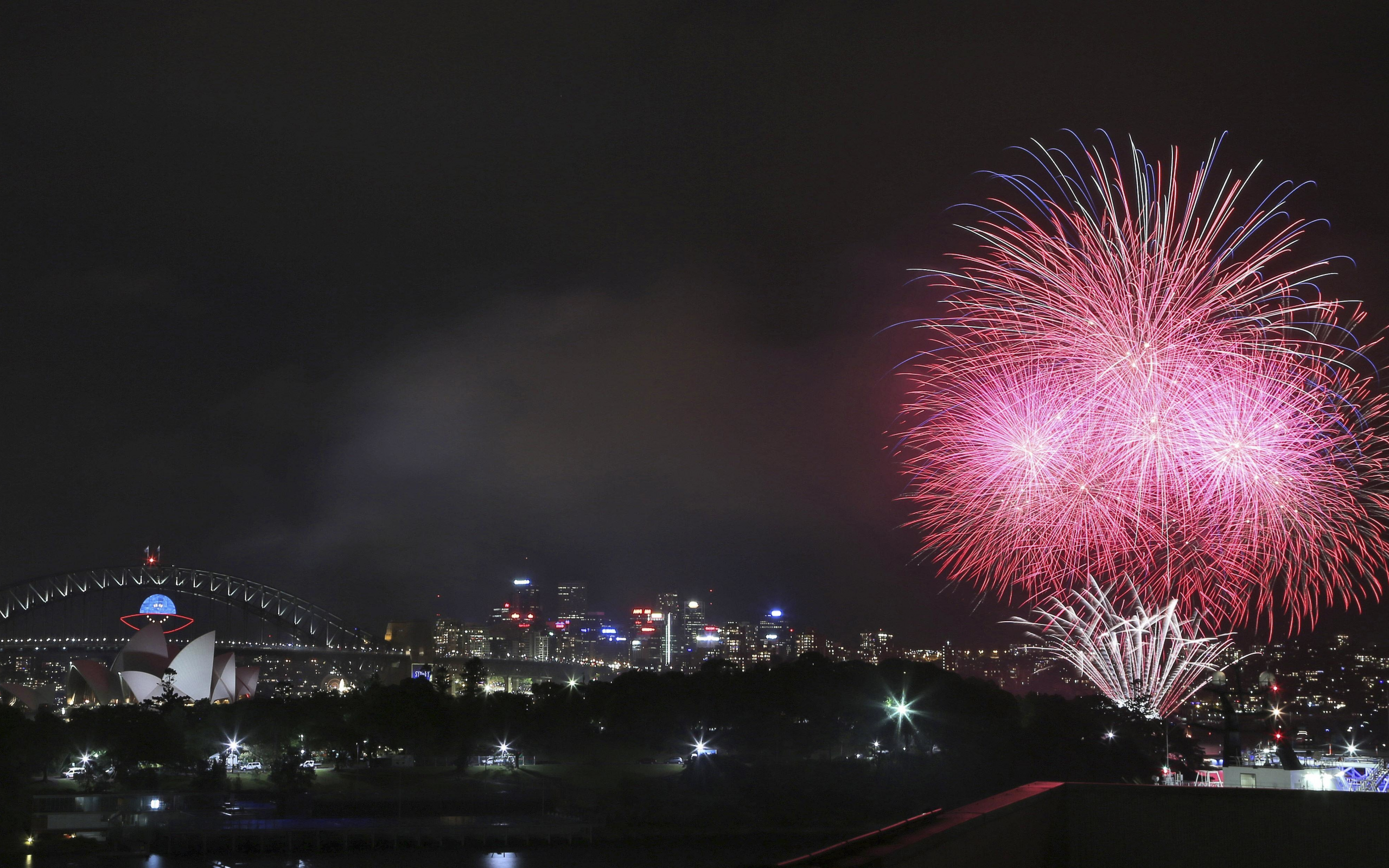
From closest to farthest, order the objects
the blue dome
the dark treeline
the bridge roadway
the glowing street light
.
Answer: the dark treeline → the glowing street light → the bridge roadway → the blue dome

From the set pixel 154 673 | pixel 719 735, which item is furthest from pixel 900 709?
pixel 154 673

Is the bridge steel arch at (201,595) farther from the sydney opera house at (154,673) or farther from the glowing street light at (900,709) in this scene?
the glowing street light at (900,709)

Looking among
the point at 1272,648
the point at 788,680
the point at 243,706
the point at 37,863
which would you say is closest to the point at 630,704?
the point at 788,680

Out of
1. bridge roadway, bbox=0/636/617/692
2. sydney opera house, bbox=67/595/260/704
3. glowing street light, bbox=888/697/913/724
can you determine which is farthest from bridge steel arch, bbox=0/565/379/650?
glowing street light, bbox=888/697/913/724

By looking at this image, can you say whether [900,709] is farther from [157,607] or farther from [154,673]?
[157,607]

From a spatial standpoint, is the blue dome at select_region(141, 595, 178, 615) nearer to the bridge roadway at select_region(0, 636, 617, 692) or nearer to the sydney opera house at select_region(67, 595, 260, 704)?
the bridge roadway at select_region(0, 636, 617, 692)

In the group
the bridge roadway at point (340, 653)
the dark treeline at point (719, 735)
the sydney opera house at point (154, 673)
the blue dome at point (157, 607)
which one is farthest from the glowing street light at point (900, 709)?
the blue dome at point (157, 607)
